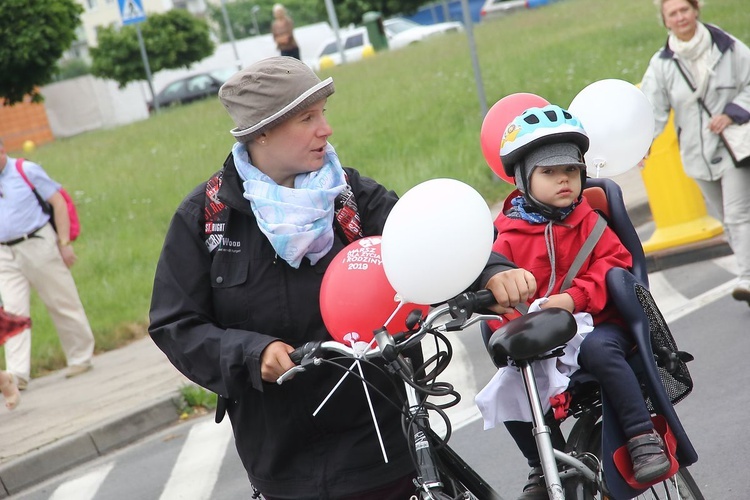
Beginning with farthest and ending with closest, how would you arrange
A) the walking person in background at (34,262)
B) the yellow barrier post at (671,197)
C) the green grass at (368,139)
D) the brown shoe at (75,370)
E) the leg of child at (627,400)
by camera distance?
the green grass at (368,139) → the brown shoe at (75,370) → the yellow barrier post at (671,197) → the walking person in background at (34,262) → the leg of child at (627,400)

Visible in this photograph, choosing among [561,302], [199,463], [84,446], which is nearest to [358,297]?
[561,302]

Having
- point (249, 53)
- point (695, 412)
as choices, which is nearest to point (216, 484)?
point (695, 412)

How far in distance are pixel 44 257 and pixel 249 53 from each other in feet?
159

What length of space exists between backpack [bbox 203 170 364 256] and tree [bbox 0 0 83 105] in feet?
99.4

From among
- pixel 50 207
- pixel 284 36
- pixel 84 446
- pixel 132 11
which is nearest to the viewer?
pixel 84 446

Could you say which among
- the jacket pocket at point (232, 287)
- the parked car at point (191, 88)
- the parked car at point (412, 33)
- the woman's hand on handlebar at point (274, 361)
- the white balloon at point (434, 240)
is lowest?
the parked car at point (412, 33)

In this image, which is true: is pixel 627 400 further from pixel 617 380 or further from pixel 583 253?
pixel 583 253

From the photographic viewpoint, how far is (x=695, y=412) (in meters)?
5.97

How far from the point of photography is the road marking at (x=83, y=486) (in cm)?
689

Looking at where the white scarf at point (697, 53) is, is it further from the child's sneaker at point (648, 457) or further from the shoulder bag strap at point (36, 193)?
the shoulder bag strap at point (36, 193)

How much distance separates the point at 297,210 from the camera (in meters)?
3.23

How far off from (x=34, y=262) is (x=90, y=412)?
1.78 m

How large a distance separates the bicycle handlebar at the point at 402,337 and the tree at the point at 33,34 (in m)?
30.9

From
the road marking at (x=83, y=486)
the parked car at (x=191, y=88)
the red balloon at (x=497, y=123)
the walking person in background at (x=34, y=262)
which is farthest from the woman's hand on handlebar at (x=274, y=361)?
the parked car at (x=191, y=88)
